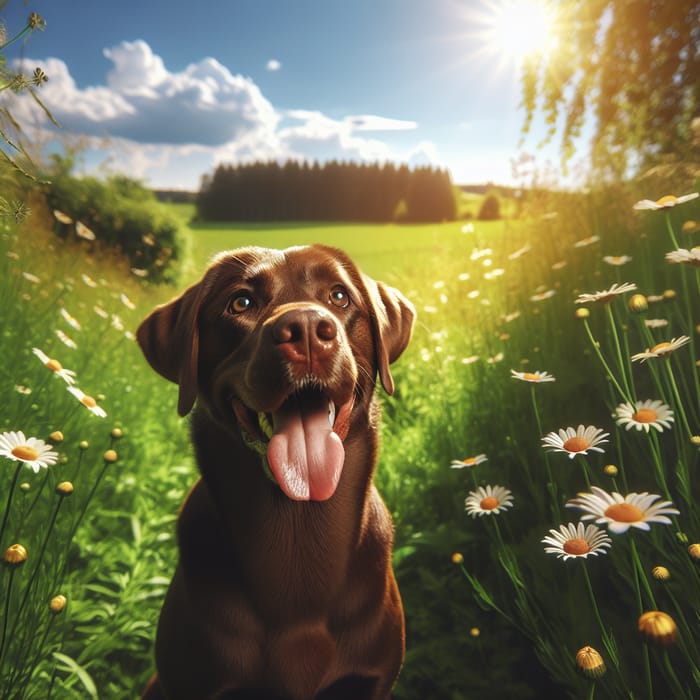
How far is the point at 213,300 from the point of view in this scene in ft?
6.45

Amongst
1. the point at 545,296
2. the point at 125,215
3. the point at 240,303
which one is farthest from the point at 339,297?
the point at 125,215

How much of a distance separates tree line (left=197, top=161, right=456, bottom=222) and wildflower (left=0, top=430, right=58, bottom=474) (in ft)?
158

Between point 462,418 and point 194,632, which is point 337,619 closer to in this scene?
point 194,632

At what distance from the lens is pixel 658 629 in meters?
0.92

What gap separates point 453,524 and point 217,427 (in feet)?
4.91

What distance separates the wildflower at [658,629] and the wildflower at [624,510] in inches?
6.9

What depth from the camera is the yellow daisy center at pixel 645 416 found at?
146 cm

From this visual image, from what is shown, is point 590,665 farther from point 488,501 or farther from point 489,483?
point 489,483

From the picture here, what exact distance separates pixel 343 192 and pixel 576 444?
52.5 meters

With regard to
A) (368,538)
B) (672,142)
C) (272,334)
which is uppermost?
(672,142)

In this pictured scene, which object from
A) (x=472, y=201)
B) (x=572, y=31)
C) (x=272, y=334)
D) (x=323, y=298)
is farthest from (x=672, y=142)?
(x=472, y=201)

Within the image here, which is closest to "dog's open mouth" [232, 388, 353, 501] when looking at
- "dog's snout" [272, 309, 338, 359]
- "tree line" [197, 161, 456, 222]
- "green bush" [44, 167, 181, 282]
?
"dog's snout" [272, 309, 338, 359]

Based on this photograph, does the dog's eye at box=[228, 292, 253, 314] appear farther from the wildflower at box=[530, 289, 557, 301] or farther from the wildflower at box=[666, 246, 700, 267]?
the wildflower at box=[530, 289, 557, 301]

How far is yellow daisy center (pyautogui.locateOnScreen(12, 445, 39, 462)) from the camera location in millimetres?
1494
